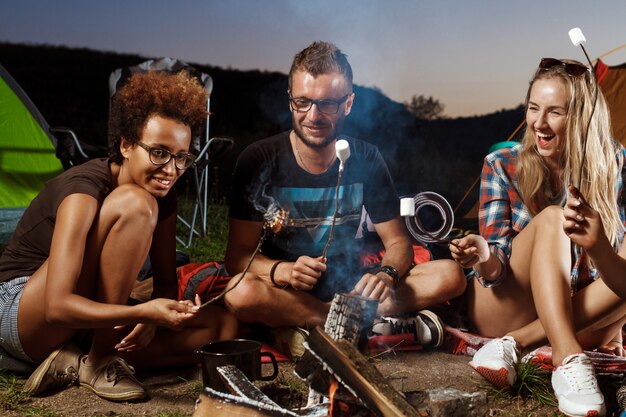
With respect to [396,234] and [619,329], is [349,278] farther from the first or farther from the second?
[619,329]

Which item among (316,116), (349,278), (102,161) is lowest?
(349,278)

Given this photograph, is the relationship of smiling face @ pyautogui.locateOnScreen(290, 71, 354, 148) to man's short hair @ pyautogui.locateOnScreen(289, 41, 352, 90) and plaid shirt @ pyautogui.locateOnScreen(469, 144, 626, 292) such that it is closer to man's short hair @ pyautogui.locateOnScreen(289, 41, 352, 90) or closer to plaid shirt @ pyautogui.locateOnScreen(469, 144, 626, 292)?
man's short hair @ pyautogui.locateOnScreen(289, 41, 352, 90)

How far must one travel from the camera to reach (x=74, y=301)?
2041mm

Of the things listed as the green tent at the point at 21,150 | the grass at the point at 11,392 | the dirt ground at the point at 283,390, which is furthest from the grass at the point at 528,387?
the green tent at the point at 21,150

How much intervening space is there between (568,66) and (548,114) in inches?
7.5

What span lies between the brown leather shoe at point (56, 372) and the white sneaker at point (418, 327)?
1249 millimetres

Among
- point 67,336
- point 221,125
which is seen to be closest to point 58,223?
point 67,336

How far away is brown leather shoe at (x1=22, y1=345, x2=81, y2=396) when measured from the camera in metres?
2.21

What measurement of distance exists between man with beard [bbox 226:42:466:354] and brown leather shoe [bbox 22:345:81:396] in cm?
62

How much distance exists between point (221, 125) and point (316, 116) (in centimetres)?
891

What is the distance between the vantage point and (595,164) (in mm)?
2461

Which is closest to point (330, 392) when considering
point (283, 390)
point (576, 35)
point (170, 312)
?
point (283, 390)

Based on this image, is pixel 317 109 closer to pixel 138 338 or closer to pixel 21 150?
pixel 138 338

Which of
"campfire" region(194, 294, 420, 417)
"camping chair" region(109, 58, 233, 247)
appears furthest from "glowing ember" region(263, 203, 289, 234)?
"camping chair" region(109, 58, 233, 247)
